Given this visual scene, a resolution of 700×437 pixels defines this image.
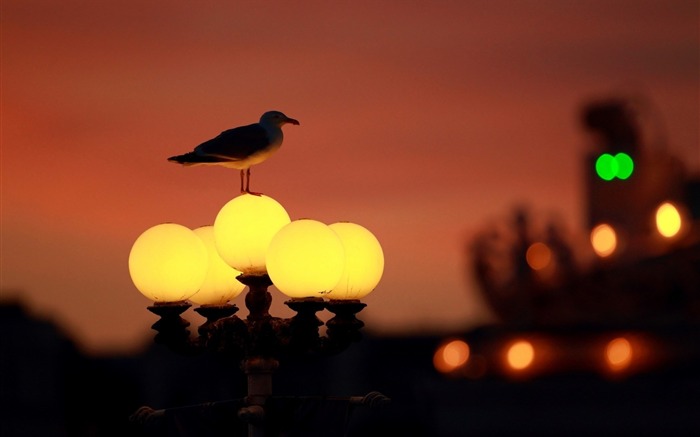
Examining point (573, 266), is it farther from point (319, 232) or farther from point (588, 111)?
point (319, 232)

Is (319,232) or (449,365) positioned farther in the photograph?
(449,365)

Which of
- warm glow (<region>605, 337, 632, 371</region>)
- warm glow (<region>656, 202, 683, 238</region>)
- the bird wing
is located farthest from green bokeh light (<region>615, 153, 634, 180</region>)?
the bird wing

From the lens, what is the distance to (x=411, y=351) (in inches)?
3285

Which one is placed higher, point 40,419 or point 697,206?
point 697,206

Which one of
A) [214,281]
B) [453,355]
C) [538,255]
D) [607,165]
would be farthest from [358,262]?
[453,355]

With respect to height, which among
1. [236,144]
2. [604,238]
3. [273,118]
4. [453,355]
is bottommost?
[453,355]

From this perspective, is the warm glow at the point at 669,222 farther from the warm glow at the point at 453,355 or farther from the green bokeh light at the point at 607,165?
the warm glow at the point at 453,355

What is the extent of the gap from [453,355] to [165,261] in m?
47.8

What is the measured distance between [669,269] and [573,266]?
9.08 feet

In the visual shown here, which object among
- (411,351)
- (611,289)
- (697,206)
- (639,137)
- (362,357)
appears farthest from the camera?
(411,351)

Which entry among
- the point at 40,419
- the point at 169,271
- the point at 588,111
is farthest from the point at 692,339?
the point at 169,271

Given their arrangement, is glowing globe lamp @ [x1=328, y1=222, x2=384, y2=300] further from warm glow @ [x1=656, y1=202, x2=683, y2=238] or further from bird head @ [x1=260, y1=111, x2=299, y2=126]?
warm glow @ [x1=656, y1=202, x2=683, y2=238]

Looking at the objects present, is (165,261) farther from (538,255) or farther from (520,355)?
(520,355)

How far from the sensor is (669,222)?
40188 mm
